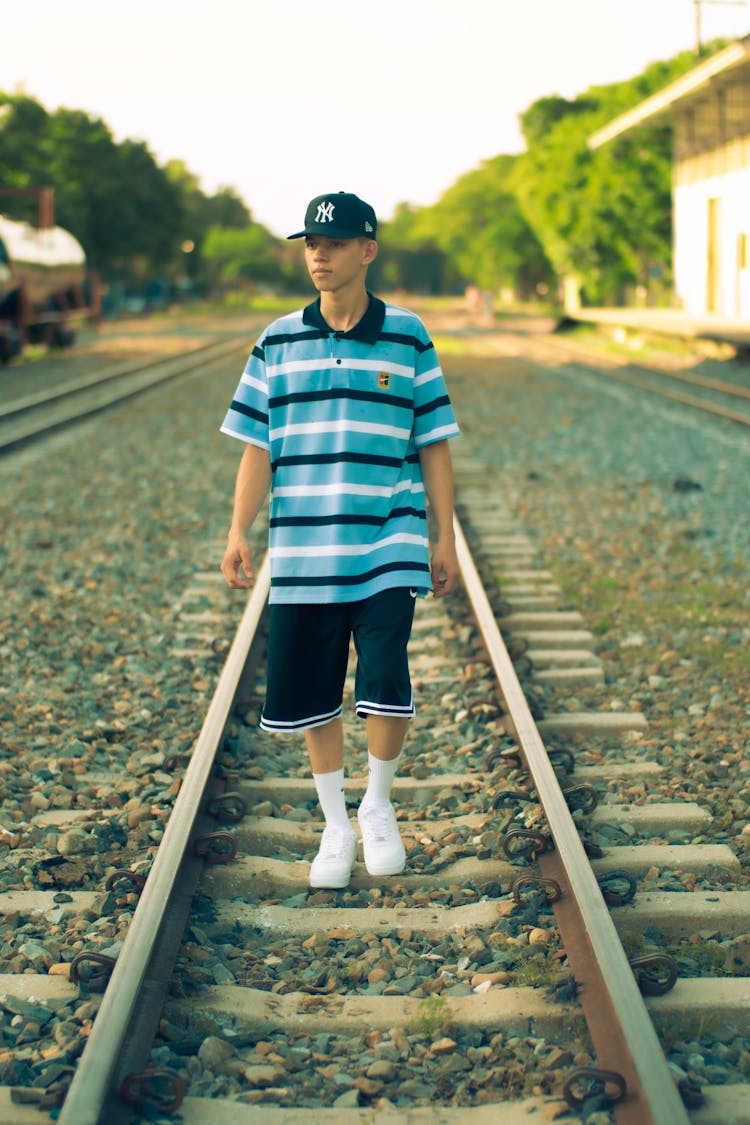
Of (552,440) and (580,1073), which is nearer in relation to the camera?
(580,1073)

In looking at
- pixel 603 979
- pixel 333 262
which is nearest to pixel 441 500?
pixel 333 262

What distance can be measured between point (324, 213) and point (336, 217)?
0.03 metres

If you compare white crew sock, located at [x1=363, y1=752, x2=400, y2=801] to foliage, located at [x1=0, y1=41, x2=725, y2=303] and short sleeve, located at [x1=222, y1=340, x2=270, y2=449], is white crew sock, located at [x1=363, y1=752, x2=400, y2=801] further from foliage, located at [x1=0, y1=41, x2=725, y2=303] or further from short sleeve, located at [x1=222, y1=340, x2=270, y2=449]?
foliage, located at [x1=0, y1=41, x2=725, y2=303]

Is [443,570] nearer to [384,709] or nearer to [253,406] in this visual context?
[384,709]

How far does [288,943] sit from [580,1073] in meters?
1.00

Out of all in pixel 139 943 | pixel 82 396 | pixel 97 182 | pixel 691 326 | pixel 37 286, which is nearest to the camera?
pixel 139 943

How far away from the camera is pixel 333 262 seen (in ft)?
10.4

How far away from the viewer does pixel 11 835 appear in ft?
12.6

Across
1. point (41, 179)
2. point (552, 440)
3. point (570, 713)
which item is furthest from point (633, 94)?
point (570, 713)

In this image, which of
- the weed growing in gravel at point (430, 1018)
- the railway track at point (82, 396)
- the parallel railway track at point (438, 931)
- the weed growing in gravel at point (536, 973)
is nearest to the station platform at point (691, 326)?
the railway track at point (82, 396)

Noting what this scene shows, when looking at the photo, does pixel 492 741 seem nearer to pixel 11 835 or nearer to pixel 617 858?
pixel 617 858

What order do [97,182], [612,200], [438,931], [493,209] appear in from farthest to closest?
[493,209] → [97,182] → [612,200] → [438,931]

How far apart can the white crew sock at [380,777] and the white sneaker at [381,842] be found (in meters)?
0.02

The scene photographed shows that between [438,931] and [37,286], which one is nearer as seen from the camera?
[438,931]
